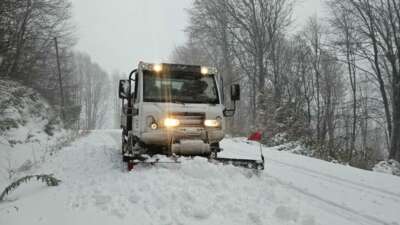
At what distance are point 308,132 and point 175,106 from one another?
13771mm

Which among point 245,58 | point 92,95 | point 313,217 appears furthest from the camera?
point 92,95

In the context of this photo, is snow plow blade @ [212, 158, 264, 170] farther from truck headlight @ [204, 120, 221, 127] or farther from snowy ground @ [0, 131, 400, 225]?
truck headlight @ [204, 120, 221, 127]

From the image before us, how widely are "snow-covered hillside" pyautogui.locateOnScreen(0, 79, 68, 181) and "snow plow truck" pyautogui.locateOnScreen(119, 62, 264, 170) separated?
14.0ft

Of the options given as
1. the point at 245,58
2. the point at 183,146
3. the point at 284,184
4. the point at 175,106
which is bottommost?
the point at 284,184

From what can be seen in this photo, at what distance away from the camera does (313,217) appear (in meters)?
4.66

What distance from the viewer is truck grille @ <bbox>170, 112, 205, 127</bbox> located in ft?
25.8

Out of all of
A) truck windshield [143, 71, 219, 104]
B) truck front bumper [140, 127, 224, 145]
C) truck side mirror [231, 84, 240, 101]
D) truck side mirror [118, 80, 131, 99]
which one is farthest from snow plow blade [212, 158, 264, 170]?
truck side mirror [118, 80, 131, 99]

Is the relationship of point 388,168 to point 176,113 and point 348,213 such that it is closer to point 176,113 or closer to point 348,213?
point 348,213

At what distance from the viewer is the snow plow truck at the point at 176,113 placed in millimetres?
7758

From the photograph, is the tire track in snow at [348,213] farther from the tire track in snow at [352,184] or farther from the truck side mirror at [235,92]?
the truck side mirror at [235,92]

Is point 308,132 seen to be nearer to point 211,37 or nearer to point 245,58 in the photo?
point 245,58

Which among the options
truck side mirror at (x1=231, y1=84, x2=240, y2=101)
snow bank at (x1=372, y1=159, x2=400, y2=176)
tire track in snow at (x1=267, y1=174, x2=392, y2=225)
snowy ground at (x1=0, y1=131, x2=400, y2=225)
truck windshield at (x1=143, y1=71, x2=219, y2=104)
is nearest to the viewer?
snowy ground at (x1=0, y1=131, x2=400, y2=225)

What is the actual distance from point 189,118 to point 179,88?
0.87m

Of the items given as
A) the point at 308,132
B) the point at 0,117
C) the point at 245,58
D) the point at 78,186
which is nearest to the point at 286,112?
the point at 308,132
